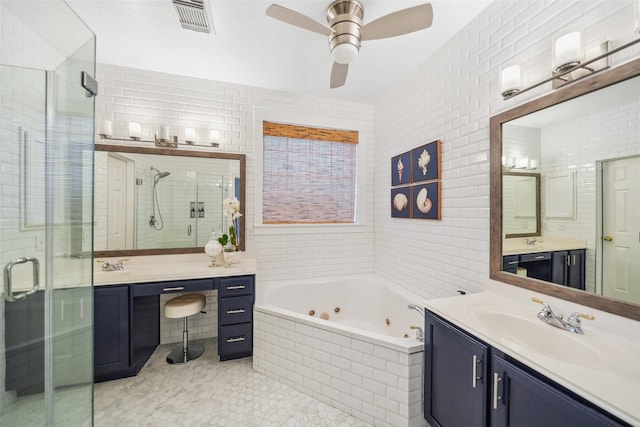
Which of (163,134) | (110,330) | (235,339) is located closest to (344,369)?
(235,339)

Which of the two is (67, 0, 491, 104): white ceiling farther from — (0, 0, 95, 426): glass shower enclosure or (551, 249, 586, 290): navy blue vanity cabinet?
(551, 249, 586, 290): navy blue vanity cabinet

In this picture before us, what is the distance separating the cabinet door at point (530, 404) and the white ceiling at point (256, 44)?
2124 mm

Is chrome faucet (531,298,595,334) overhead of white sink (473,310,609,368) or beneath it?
overhead

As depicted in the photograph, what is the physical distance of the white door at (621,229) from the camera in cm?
103

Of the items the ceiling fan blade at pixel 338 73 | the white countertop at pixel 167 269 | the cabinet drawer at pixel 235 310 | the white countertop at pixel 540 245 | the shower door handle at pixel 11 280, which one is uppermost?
the ceiling fan blade at pixel 338 73

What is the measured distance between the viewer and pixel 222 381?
196 cm

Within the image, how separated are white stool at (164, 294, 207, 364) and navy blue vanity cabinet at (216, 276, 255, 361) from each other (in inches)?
10.9

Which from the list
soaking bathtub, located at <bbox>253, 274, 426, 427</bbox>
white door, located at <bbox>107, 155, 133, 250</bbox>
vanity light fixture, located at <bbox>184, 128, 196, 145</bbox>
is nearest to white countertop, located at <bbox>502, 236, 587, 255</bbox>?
soaking bathtub, located at <bbox>253, 274, 426, 427</bbox>

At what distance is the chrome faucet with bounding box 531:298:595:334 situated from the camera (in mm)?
1108

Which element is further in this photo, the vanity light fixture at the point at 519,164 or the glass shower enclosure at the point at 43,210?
the vanity light fixture at the point at 519,164

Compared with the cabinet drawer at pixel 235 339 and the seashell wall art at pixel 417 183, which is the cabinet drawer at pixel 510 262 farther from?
the cabinet drawer at pixel 235 339

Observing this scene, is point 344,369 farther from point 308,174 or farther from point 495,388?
point 308,174

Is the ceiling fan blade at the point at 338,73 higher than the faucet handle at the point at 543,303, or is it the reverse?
the ceiling fan blade at the point at 338,73

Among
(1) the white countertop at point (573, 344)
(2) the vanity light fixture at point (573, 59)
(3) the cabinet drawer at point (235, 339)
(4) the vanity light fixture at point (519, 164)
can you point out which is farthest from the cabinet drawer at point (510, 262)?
(3) the cabinet drawer at point (235, 339)
